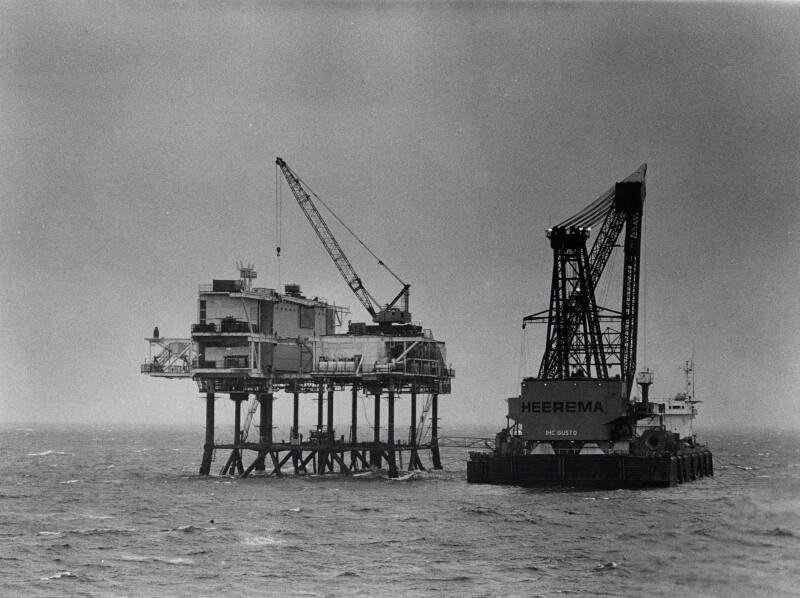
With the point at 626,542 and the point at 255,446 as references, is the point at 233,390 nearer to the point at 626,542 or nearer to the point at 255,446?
the point at 255,446

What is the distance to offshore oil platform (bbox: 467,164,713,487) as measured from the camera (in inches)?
4390

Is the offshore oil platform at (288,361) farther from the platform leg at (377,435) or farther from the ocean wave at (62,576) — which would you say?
the ocean wave at (62,576)

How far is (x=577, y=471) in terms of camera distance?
111m

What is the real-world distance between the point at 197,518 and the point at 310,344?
126 ft

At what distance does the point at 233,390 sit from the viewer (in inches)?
4724

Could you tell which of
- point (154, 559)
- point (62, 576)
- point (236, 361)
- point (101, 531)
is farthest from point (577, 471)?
point (62, 576)

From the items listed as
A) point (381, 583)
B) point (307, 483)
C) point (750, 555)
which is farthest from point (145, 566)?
point (307, 483)

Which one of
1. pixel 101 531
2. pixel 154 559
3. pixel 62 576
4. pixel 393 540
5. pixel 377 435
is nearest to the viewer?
pixel 62 576

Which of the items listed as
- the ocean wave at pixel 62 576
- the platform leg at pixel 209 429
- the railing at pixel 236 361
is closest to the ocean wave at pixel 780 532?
the ocean wave at pixel 62 576

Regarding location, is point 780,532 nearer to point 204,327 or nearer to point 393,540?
point 393,540

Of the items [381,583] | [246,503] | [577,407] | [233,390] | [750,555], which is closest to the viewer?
[750,555]

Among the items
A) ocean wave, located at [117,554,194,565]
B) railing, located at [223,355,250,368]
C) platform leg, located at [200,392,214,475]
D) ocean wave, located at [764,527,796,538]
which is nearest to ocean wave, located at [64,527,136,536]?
ocean wave, located at [117,554,194,565]

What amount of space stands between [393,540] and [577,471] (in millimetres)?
39808

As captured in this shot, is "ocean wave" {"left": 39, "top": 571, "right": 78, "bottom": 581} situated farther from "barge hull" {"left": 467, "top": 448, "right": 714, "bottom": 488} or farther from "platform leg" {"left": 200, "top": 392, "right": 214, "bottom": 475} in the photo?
"barge hull" {"left": 467, "top": 448, "right": 714, "bottom": 488}
